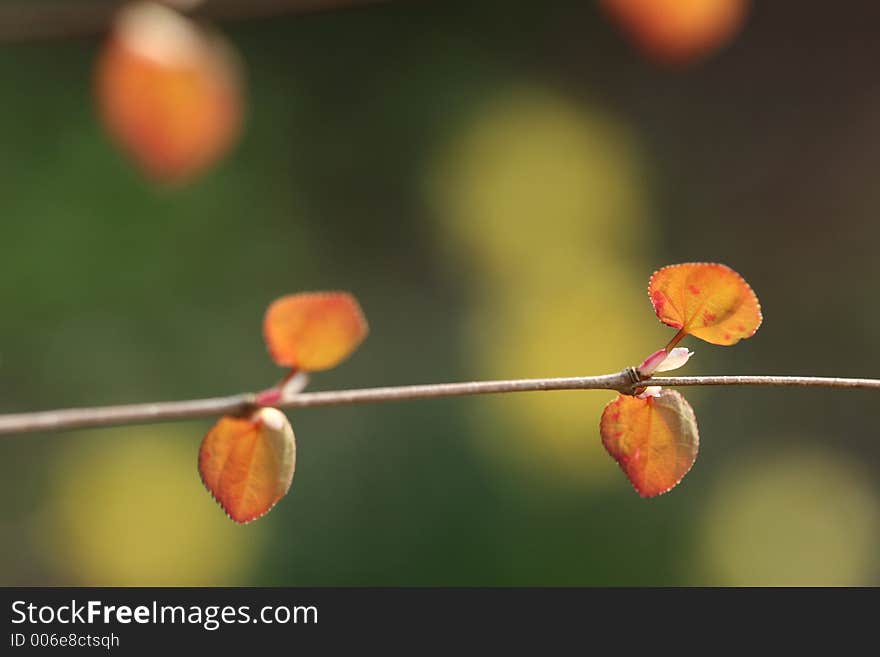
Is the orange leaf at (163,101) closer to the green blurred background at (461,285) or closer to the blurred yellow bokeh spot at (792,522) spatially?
the green blurred background at (461,285)

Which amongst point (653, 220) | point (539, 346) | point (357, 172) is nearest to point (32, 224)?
point (357, 172)

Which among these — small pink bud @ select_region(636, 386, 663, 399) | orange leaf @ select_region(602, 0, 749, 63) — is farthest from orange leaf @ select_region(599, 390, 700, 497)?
orange leaf @ select_region(602, 0, 749, 63)

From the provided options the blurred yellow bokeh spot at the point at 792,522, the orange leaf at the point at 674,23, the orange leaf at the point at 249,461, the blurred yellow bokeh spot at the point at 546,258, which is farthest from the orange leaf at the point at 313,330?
the blurred yellow bokeh spot at the point at 792,522

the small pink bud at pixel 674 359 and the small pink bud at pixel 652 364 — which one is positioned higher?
the small pink bud at pixel 674 359

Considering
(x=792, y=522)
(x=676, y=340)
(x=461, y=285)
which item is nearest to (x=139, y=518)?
(x=461, y=285)

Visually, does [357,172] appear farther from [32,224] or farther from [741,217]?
[741,217]

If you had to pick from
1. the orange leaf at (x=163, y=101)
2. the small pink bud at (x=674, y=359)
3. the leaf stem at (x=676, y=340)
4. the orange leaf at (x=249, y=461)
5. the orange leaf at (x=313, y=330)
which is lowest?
the orange leaf at (x=249, y=461)

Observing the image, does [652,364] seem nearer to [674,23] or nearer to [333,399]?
[333,399]
